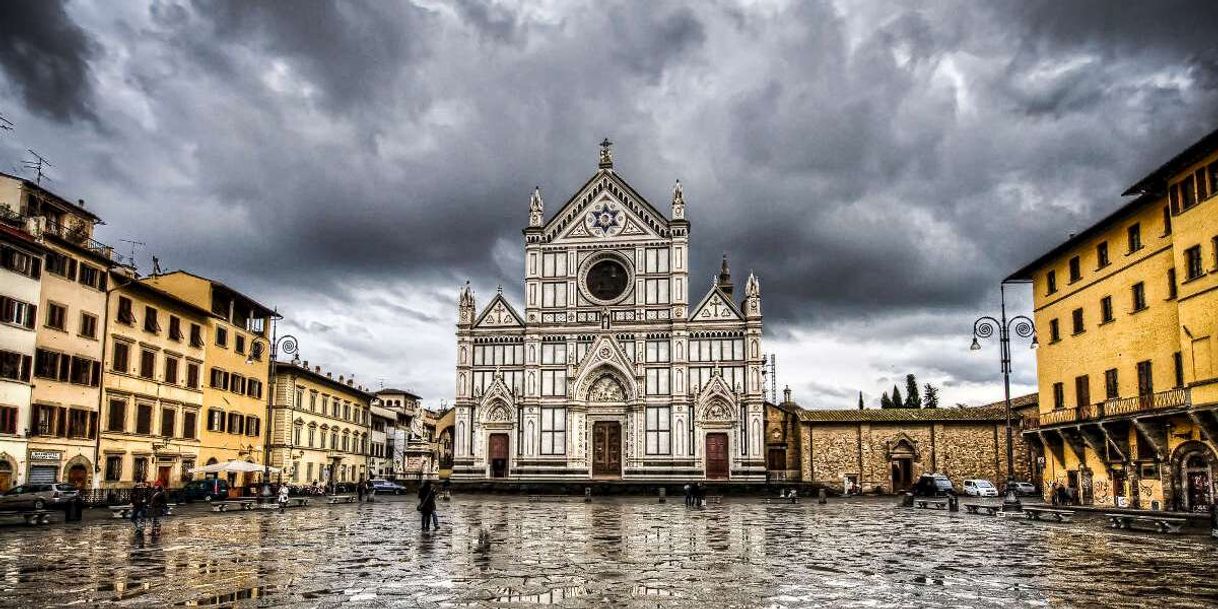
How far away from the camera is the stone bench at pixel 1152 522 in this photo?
1046 inches

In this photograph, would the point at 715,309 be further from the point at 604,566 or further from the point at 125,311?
the point at 604,566

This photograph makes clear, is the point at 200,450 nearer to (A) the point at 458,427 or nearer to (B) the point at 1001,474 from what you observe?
(A) the point at 458,427

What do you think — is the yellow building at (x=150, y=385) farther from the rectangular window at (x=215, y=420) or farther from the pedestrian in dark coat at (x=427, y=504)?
the pedestrian in dark coat at (x=427, y=504)

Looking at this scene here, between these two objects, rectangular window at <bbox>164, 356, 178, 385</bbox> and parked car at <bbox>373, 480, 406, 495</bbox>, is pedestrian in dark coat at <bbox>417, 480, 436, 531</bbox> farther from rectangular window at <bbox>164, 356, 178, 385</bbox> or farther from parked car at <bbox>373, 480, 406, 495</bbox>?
parked car at <bbox>373, 480, 406, 495</bbox>

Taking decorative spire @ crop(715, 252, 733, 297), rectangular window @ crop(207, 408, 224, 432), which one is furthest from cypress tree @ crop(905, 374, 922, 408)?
rectangular window @ crop(207, 408, 224, 432)

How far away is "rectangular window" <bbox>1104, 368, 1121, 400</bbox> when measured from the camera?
38406 millimetres

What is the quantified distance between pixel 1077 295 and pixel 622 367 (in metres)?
32.5

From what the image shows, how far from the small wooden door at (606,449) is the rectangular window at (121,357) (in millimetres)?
32065

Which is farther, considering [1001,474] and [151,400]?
[1001,474]

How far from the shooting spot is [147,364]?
47.7m

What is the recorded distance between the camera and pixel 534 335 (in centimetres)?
6819

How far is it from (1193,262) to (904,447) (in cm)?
3167

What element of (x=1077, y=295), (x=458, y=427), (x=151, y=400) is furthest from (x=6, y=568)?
(x=458, y=427)

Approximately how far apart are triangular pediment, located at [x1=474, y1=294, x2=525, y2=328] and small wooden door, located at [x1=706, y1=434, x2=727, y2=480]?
16571 millimetres
